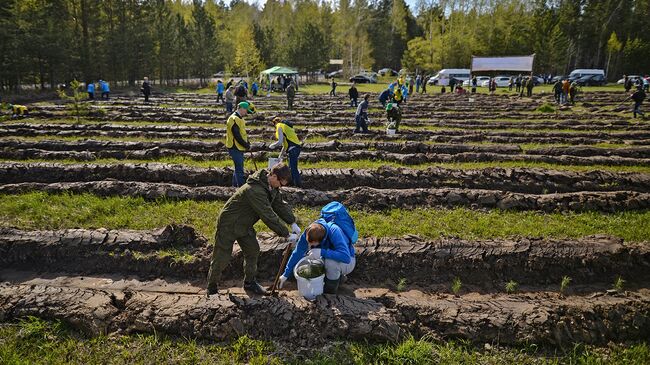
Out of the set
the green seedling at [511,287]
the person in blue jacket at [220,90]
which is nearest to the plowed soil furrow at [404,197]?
the green seedling at [511,287]

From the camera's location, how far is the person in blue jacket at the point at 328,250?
4715 millimetres

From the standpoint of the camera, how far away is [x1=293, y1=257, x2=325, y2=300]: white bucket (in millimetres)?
4742

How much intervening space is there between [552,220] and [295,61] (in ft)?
142

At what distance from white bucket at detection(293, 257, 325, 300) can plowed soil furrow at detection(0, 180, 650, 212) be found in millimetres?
3256

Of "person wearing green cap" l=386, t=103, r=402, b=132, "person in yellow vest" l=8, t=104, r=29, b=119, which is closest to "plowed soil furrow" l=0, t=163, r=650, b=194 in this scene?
"person wearing green cap" l=386, t=103, r=402, b=132

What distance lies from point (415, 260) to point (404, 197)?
258cm

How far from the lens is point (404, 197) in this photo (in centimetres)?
816

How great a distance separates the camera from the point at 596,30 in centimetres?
5044

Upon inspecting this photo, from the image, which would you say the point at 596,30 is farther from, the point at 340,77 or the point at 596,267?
the point at 596,267

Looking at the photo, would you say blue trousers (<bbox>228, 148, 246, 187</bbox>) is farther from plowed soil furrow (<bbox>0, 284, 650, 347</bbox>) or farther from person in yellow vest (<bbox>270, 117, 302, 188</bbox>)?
plowed soil furrow (<bbox>0, 284, 650, 347</bbox>)

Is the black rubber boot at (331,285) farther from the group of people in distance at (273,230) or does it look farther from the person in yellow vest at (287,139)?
the person in yellow vest at (287,139)

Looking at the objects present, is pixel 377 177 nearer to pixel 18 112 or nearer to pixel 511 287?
pixel 511 287

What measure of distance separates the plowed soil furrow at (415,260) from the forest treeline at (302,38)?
26.9 meters

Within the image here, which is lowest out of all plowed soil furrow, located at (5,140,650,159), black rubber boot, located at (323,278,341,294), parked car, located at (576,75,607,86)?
black rubber boot, located at (323,278,341,294)
